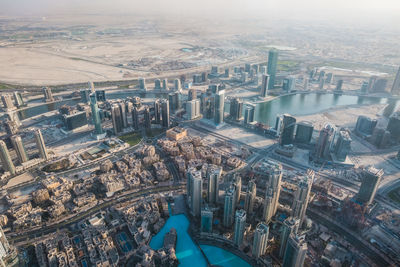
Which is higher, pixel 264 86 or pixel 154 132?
pixel 264 86

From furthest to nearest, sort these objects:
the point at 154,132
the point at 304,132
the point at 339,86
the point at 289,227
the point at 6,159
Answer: the point at 339,86 → the point at 154,132 → the point at 304,132 → the point at 6,159 → the point at 289,227

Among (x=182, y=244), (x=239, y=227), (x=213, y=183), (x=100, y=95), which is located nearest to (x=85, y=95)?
(x=100, y=95)

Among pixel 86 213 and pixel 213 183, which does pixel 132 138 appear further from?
pixel 213 183

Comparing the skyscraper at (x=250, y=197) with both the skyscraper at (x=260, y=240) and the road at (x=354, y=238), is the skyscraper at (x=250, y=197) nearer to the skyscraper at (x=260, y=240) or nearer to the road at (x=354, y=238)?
the skyscraper at (x=260, y=240)

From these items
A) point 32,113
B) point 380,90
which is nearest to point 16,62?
point 32,113

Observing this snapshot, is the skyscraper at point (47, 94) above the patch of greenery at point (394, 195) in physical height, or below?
above

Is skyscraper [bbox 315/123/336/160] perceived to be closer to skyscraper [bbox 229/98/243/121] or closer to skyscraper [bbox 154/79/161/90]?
skyscraper [bbox 229/98/243/121]

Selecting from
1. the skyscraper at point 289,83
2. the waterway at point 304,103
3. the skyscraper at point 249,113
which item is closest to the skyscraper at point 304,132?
the skyscraper at point 249,113
